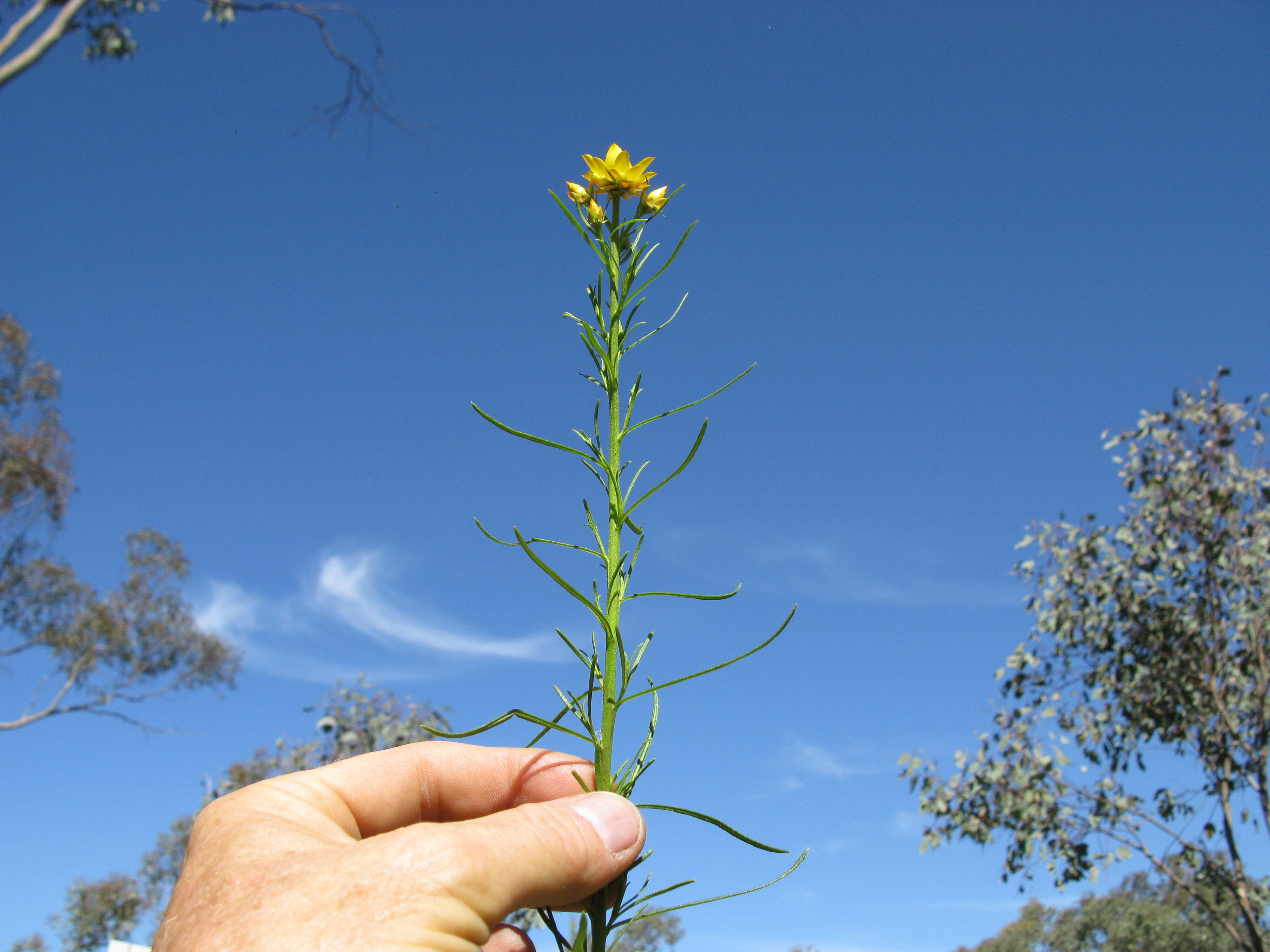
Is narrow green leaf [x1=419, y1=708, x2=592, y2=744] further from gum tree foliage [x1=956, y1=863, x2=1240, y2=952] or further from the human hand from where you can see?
gum tree foliage [x1=956, y1=863, x2=1240, y2=952]

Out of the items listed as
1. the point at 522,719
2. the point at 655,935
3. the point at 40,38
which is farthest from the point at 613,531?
the point at 655,935

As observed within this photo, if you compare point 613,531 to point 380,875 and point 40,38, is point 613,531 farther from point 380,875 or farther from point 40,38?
point 40,38

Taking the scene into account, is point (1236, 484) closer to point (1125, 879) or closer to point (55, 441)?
point (55, 441)

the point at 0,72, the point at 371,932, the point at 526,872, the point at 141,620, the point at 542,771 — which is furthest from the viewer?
the point at 141,620

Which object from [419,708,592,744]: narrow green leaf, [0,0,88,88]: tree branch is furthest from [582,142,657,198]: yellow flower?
[0,0,88,88]: tree branch

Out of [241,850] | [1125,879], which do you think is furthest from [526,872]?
[1125,879]

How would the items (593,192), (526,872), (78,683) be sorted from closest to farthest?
(526,872) → (593,192) → (78,683)

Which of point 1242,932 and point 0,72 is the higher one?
point 0,72
